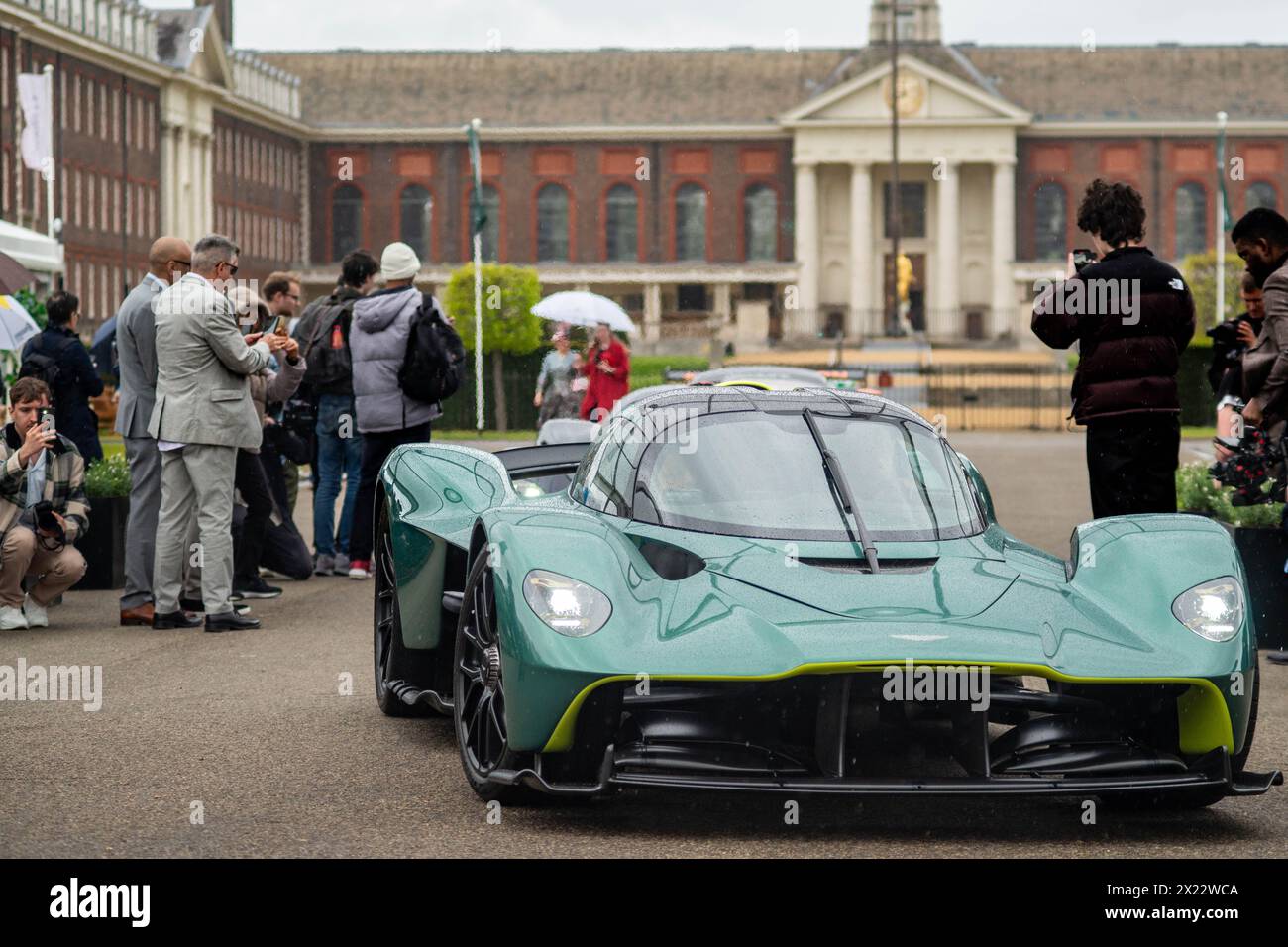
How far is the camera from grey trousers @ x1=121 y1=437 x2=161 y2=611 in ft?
33.1

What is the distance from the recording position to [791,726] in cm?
520

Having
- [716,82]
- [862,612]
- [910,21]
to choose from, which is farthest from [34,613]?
[910,21]

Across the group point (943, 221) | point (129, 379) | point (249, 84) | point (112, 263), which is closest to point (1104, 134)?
point (943, 221)

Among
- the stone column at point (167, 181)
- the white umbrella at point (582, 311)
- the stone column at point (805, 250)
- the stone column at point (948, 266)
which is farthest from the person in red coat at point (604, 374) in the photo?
the stone column at point (948, 266)

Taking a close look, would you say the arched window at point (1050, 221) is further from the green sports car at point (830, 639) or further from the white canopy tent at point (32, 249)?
the green sports car at point (830, 639)

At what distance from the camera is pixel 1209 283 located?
56.5m

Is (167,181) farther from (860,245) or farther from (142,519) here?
(142,519)

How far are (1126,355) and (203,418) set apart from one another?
4.44 meters

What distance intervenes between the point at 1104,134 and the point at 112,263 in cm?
4172

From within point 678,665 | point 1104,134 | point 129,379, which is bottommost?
point 678,665

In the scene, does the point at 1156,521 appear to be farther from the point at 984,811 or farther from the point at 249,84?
the point at 249,84

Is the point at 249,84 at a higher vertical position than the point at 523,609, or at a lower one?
higher

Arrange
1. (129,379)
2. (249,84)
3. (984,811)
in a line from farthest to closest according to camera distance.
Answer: (249,84)
(129,379)
(984,811)
